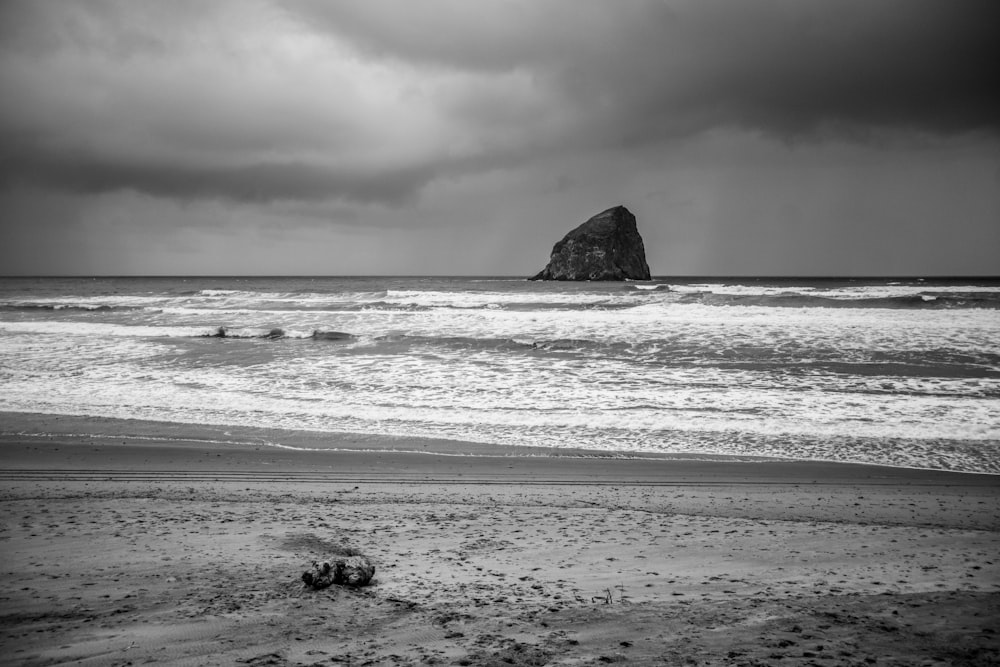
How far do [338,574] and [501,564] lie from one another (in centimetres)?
128

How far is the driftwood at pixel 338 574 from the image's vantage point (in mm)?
4199

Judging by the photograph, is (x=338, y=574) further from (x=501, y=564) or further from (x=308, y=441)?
(x=308, y=441)

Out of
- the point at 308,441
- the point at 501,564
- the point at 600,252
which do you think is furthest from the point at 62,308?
the point at 600,252

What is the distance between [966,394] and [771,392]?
3.84m

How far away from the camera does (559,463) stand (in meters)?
8.47

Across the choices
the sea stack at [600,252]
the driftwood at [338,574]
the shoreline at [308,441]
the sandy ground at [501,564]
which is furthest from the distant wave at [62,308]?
the sea stack at [600,252]

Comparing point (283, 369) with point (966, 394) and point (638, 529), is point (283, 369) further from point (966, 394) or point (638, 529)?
point (966, 394)

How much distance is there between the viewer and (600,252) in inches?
4075

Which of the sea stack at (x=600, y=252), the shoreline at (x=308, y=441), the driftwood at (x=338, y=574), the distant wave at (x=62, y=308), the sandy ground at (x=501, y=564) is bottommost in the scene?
the shoreline at (x=308, y=441)

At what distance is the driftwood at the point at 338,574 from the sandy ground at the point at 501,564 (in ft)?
0.30

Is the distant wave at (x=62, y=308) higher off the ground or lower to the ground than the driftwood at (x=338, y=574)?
higher

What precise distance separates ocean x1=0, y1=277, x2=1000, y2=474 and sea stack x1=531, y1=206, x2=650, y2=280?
75.9 m

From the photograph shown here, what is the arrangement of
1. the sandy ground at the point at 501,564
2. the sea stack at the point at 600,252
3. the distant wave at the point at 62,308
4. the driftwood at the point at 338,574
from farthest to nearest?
1. the sea stack at the point at 600,252
2. the distant wave at the point at 62,308
3. the driftwood at the point at 338,574
4. the sandy ground at the point at 501,564

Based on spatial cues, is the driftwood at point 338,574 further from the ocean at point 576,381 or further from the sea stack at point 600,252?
the sea stack at point 600,252
